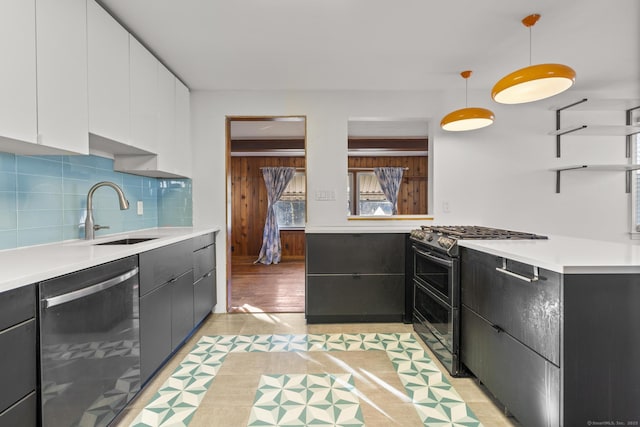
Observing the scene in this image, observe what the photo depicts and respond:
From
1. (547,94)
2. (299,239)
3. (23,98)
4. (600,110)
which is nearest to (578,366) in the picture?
(547,94)

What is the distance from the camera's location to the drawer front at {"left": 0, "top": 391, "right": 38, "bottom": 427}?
95cm

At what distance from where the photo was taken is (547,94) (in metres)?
1.91

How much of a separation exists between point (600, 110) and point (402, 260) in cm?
254

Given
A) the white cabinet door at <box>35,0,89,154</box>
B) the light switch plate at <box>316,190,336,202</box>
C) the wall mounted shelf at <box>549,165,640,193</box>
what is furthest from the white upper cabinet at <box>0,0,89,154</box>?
the wall mounted shelf at <box>549,165,640,193</box>

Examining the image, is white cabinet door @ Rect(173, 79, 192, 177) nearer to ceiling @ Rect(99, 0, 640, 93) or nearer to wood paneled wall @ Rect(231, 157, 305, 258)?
ceiling @ Rect(99, 0, 640, 93)

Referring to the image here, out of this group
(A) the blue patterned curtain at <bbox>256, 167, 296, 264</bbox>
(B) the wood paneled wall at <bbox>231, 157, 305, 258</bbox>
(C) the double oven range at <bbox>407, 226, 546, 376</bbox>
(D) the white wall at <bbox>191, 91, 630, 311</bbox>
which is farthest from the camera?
(B) the wood paneled wall at <bbox>231, 157, 305, 258</bbox>

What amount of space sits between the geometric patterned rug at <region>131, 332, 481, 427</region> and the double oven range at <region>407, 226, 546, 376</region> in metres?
0.14

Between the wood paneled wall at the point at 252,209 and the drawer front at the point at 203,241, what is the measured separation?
3.57m

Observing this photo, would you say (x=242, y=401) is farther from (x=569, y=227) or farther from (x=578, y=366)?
(x=569, y=227)

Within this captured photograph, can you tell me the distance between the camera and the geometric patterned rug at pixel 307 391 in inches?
62.6

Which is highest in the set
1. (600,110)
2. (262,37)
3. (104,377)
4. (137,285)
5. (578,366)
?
(262,37)

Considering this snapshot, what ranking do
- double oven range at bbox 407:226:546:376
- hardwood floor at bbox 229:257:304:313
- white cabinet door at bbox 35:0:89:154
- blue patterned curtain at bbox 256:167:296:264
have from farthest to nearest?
blue patterned curtain at bbox 256:167:296:264
hardwood floor at bbox 229:257:304:313
double oven range at bbox 407:226:546:376
white cabinet door at bbox 35:0:89:154

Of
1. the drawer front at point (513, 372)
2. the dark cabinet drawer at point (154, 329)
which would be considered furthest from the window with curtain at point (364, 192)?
the dark cabinet drawer at point (154, 329)

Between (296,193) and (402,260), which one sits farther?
(296,193)
